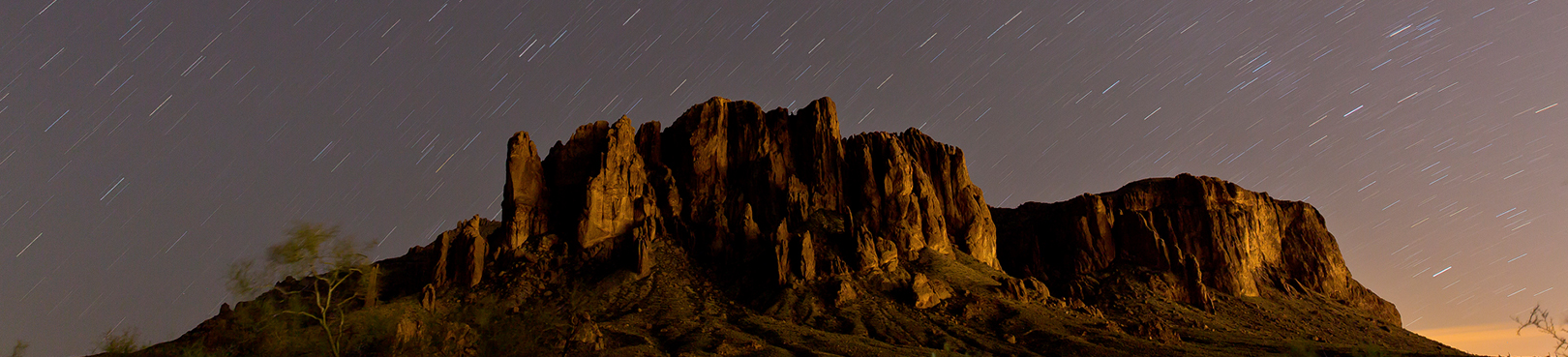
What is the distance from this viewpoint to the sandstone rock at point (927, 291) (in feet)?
281

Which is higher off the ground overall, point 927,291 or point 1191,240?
point 1191,240

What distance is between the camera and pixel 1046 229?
13125cm

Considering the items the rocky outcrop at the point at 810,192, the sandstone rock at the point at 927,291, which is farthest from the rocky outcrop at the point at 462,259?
the sandstone rock at the point at 927,291

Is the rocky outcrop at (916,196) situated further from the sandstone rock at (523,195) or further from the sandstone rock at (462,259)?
the sandstone rock at (462,259)

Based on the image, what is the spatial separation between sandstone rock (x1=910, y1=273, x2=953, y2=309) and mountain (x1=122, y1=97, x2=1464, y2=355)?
244mm

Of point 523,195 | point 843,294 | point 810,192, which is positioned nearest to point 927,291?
point 843,294

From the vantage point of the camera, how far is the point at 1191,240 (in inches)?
4875

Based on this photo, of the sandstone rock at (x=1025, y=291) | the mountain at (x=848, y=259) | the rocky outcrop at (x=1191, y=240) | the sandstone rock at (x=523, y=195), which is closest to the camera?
the mountain at (x=848, y=259)

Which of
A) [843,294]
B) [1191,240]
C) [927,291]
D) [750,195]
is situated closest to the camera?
[843,294]

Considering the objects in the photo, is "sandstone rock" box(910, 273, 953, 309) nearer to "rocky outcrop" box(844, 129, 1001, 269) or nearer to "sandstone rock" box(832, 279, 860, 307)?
"sandstone rock" box(832, 279, 860, 307)

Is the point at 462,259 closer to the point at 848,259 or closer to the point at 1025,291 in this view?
the point at 848,259

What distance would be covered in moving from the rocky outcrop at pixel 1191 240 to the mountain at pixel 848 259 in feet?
1.18

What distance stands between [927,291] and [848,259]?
11032 millimetres

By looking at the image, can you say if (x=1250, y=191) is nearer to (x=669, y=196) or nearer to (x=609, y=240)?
(x=669, y=196)
